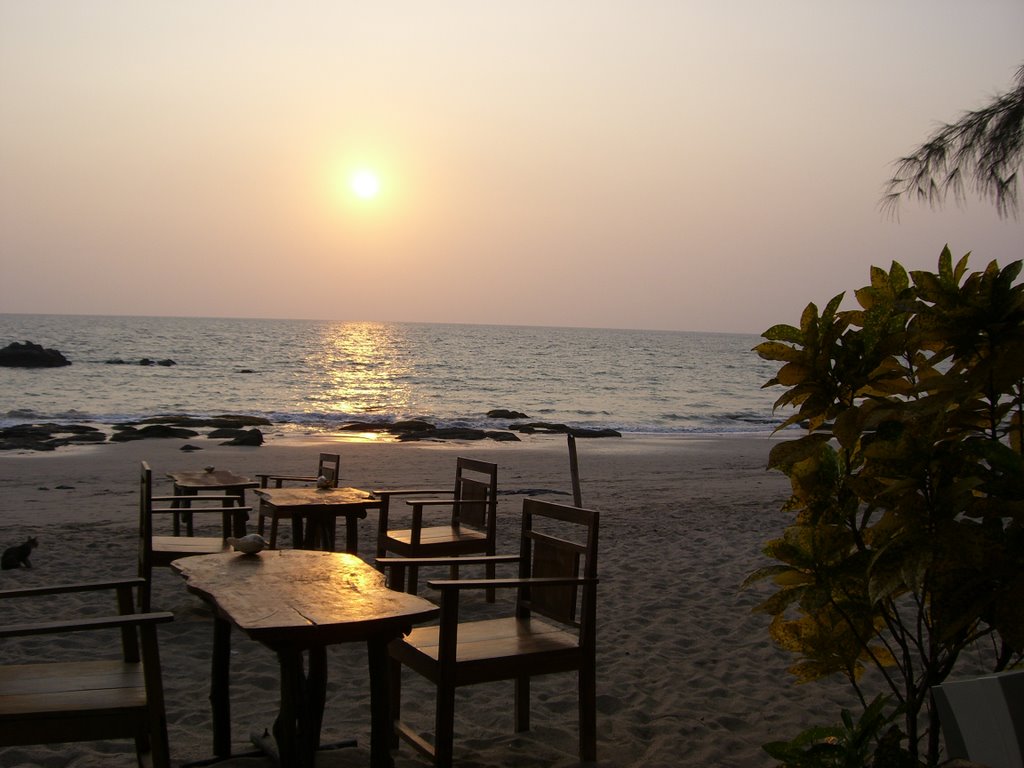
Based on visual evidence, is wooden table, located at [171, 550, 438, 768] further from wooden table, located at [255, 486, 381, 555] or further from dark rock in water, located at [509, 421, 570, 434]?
dark rock in water, located at [509, 421, 570, 434]

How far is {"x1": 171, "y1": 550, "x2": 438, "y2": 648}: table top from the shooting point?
249cm

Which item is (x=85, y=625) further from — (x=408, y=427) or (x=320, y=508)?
(x=408, y=427)

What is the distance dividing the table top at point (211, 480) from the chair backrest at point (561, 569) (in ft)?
10.7

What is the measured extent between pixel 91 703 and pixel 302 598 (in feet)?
2.08

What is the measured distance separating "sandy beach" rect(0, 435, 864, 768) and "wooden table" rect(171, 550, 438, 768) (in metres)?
0.40

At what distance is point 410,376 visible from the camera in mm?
47344

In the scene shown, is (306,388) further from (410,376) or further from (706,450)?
(706,450)

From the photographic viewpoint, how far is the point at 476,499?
5.99m

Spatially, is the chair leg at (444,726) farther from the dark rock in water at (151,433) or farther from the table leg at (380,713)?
the dark rock in water at (151,433)

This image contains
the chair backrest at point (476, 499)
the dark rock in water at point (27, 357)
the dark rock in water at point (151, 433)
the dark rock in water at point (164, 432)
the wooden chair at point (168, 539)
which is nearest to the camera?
the wooden chair at point (168, 539)

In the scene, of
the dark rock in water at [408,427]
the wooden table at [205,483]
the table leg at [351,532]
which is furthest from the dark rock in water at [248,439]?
the table leg at [351,532]

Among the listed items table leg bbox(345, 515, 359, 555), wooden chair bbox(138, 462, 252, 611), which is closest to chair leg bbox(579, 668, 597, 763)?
wooden chair bbox(138, 462, 252, 611)

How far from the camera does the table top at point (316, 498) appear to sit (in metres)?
Result: 5.46

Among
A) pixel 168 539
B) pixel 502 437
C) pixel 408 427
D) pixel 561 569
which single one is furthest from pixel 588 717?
pixel 408 427
